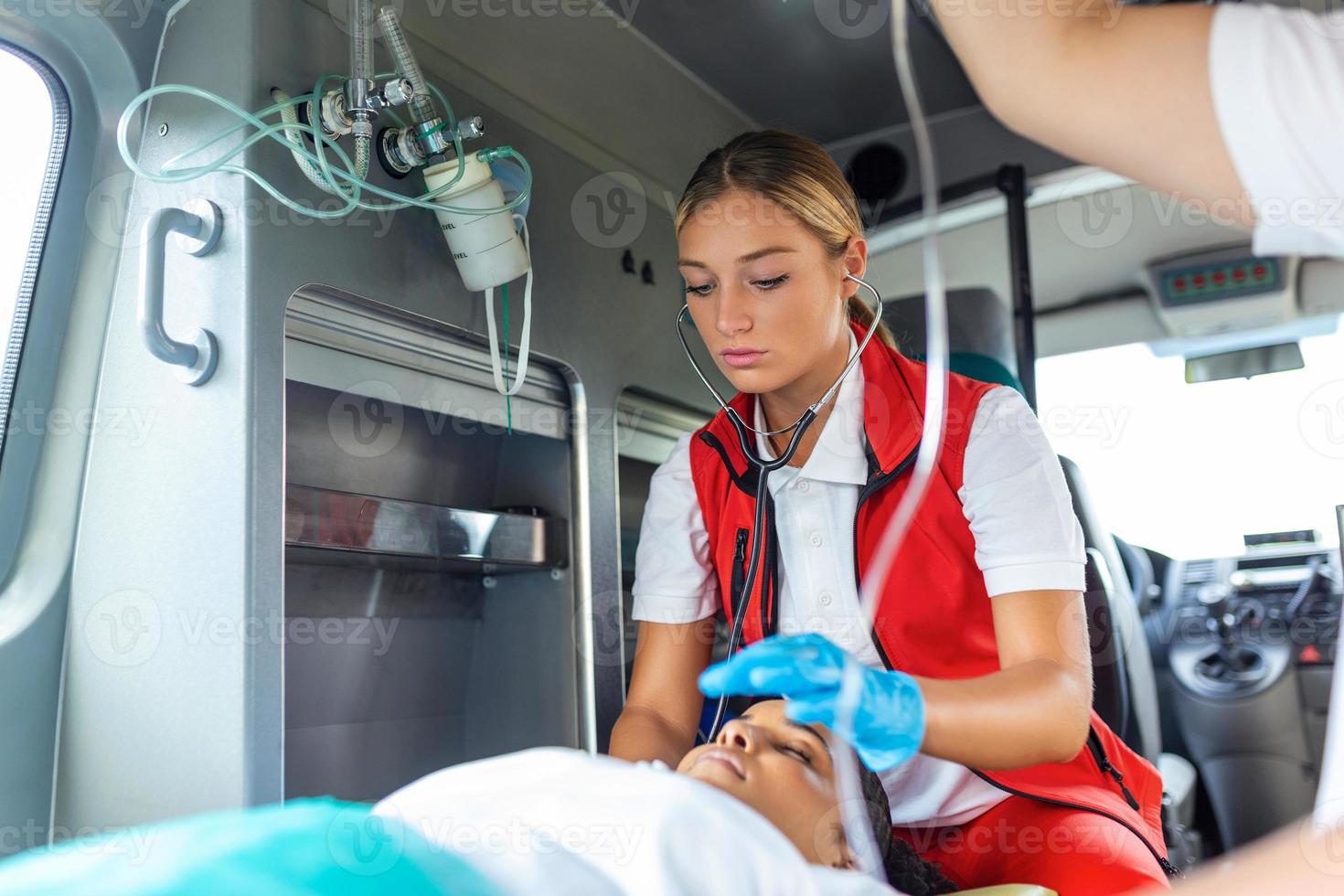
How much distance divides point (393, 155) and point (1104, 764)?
1.55m

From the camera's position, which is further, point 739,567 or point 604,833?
point 739,567

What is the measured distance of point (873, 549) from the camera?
1.74m

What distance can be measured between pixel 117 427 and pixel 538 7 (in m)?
1.31

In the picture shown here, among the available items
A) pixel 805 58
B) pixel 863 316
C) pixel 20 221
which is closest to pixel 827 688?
pixel 863 316

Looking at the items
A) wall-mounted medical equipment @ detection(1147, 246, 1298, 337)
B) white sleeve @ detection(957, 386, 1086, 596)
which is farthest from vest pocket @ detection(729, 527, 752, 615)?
wall-mounted medical equipment @ detection(1147, 246, 1298, 337)

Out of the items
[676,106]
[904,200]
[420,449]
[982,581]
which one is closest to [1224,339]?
[904,200]

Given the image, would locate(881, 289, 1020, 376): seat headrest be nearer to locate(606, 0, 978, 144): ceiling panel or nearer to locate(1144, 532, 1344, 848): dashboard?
locate(606, 0, 978, 144): ceiling panel

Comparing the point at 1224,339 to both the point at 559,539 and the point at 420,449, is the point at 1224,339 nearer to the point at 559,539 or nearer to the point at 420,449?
the point at 559,539

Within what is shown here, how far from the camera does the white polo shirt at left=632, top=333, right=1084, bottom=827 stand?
160cm

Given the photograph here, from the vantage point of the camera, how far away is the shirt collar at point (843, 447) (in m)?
1.82

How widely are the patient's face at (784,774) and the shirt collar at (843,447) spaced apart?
0.47 meters

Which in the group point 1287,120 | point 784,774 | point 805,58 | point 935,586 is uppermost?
point 805,58

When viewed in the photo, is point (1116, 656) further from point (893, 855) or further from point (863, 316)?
point (893, 855)

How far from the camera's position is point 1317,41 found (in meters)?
0.89
